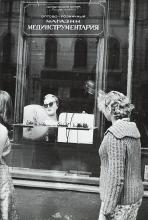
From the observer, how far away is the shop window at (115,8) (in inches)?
264

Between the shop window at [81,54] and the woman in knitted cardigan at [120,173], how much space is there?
2.78 m

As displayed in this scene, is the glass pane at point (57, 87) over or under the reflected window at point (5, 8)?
under

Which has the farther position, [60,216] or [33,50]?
[33,50]

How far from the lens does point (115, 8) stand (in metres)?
6.72

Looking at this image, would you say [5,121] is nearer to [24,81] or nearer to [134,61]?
[24,81]

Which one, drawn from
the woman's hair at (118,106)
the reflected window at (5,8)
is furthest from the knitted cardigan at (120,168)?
the reflected window at (5,8)

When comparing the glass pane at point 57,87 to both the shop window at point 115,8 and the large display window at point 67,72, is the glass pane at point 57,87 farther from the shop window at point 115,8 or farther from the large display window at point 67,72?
the shop window at point 115,8

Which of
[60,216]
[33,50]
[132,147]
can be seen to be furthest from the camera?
[33,50]

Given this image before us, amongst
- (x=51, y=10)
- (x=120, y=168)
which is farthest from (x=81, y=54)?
(x=120, y=168)

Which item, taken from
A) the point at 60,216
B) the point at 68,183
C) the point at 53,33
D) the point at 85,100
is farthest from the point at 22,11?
the point at 60,216

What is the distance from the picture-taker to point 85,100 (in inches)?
264

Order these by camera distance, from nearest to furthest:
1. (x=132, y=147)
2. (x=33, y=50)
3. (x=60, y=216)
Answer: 1. (x=132, y=147)
2. (x=60, y=216)
3. (x=33, y=50)

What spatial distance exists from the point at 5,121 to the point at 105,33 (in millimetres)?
2028

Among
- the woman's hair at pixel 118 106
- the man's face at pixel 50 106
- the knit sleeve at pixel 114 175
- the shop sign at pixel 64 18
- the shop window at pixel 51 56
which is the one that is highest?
the shop sign at pixel 64 18
